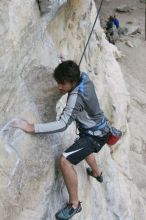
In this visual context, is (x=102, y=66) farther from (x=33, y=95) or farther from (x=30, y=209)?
(x=30, y=209)

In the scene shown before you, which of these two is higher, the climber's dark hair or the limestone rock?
the climber's dark hair

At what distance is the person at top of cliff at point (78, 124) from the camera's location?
177 inches

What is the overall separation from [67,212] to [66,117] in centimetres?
99

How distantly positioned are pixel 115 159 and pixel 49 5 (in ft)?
11.8

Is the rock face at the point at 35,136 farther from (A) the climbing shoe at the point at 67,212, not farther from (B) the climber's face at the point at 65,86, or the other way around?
(B) the climber's face at the point at 65,86

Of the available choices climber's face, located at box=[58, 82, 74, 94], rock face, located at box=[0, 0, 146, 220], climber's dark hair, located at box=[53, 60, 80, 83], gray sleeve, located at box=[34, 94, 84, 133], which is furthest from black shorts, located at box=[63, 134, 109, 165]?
climber's dark hair, located at box=[53, 60, 80, 83]

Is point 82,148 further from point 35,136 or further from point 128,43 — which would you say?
point 128,43

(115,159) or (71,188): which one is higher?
(71,188)

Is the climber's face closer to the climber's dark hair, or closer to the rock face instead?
the climber's dark hair

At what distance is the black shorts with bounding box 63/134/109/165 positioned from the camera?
488 cm

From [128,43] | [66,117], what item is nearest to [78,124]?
[66,117]

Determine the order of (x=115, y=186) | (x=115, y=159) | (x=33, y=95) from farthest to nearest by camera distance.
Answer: (x=115, y=159)
(x=115, y=186)
(x=33, y=95)

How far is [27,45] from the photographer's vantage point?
A: 4672 mm

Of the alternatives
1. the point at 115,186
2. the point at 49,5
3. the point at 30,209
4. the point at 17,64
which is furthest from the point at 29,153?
the point at 115,186
